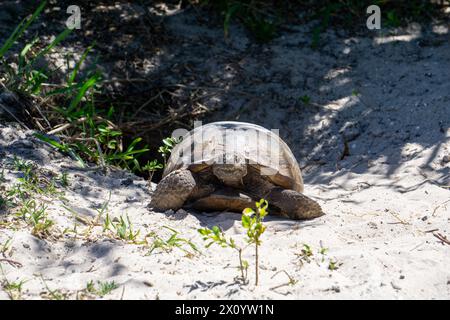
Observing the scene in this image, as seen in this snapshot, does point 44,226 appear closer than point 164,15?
Yes

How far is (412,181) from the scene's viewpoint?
4.91 m

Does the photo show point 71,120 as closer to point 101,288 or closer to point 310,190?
point 310,190

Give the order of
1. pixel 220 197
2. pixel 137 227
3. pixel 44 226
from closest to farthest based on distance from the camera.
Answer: pixel 44 226 < pixel 137 227 < pixel 220 197

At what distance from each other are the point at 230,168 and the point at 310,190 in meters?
1.08

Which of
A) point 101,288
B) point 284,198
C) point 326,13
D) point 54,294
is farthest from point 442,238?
point 326,13

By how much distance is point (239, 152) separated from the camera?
4.36 m

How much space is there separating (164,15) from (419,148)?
334 cm

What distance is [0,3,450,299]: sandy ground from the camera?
3.08 m

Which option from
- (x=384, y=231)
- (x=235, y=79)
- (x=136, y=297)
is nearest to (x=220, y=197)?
(x=384, y=231)

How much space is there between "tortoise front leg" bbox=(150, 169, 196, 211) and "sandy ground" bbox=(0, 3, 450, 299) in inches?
3.5

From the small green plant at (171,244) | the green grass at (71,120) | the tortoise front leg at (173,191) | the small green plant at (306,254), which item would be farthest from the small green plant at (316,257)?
the green grass at (71,120)

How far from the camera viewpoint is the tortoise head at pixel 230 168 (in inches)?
167
